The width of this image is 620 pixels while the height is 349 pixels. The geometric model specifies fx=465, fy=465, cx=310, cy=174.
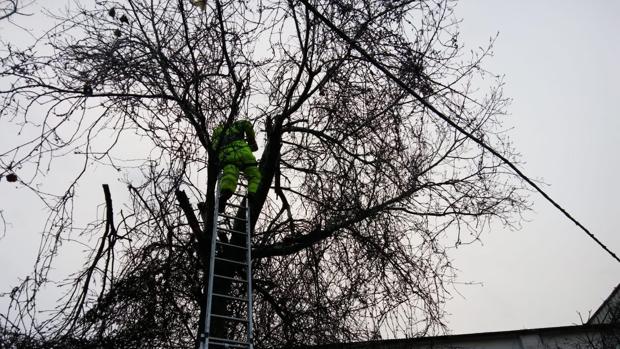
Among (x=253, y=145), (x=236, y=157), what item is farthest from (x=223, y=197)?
(x=253, y=145)

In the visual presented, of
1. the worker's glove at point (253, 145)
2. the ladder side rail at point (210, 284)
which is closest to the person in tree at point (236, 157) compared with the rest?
the worker's glove at point (253, 145)

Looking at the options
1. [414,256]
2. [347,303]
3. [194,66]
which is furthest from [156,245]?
[414,256]

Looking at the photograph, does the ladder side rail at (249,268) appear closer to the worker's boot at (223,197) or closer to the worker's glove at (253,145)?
the worker's boot at (223,197)

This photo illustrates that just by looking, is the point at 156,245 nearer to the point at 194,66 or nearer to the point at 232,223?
the point at 232,223

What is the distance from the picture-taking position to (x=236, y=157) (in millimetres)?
5070

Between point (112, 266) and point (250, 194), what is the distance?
158 centimetres

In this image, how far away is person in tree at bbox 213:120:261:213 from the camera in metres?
4.85

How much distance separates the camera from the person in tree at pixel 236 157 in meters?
4.85

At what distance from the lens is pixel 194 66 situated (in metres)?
4.40

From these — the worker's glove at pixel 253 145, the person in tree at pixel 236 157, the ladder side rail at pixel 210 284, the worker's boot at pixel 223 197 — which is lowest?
the ladder side rail at pixel 210 284

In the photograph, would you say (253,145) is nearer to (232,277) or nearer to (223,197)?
(223,197)

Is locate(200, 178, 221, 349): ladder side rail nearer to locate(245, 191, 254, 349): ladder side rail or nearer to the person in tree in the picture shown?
the person in tree

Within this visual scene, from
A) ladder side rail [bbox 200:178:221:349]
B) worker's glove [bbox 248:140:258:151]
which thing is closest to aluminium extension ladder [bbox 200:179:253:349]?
ladder side rail [bbox 200:178:221:349]

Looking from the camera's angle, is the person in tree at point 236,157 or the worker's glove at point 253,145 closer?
the person in tree at point 236,157
